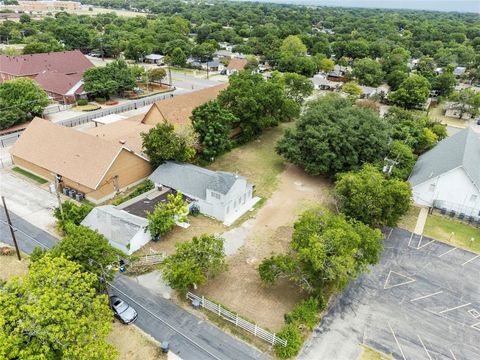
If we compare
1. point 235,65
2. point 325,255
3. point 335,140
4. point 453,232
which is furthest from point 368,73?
point 325,255

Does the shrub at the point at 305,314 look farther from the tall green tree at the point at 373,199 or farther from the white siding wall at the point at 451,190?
the white siding wall at the point at 451,190

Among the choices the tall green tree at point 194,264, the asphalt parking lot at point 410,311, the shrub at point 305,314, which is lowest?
the asphalt parking lot at point 410,311

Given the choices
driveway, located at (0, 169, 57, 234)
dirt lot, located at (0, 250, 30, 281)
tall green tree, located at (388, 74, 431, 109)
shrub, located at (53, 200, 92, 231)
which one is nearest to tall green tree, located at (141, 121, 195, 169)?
shrub, located at (53, 200, 92, 231)

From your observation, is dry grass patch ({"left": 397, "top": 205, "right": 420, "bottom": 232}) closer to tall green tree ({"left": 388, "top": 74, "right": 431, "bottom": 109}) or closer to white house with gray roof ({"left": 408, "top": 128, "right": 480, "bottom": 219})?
white house with gray roof ({"left": 408, "top": 128, "right": 480, "bottom": 219})

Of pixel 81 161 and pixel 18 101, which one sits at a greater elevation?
pixel 18 101

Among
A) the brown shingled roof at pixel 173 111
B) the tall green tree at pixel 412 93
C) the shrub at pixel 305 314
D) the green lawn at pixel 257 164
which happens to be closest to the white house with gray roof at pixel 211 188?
the green lawn at pixel 257 164

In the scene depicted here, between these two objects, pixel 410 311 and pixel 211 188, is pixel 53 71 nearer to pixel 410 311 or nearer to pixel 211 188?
pixel 211 188
